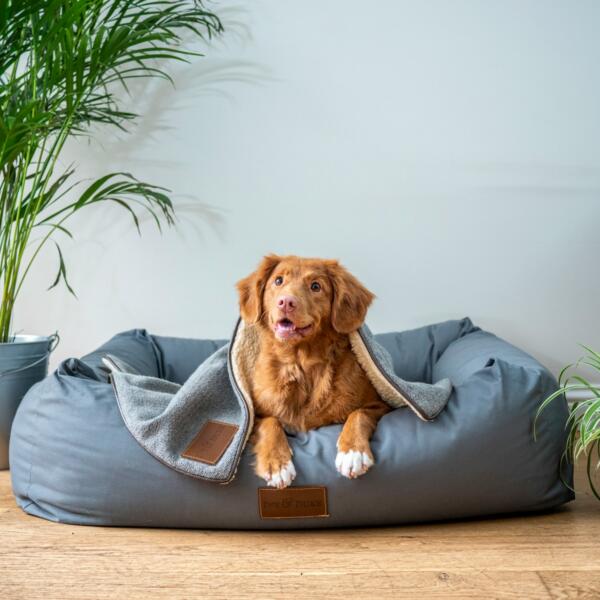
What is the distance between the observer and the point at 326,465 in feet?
6.48

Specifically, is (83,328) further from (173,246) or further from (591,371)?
(591,371)

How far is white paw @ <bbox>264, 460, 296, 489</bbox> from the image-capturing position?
6.30 ft

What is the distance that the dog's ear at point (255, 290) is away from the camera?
2.20 metres

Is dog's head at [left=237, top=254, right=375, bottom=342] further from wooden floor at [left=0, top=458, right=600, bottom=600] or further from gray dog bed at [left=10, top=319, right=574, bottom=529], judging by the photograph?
wooden floor at [left=0, top=458, right=600, bottom=600]

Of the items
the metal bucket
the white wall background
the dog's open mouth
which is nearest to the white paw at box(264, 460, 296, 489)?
the dog's open mouth

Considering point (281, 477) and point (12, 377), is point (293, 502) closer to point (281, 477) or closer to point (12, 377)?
point (281, 477)

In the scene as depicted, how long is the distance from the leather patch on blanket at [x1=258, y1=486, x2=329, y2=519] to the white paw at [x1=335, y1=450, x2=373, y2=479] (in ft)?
0.27

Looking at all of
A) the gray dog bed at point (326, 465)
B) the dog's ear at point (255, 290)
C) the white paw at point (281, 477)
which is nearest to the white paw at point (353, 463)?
the gray dog bed at point (326, 465)

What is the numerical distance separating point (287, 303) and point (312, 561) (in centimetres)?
70

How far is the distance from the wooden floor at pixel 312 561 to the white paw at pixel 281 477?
6.3 inches

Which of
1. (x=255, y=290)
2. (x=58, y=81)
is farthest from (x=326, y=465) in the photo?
(x=58, y=81)

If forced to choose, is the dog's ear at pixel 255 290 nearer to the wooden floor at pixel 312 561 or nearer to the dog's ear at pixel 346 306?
the dog's ear at pixel 346 306

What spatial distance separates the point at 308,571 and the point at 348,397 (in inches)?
24.0

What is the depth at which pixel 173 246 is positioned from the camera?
3521mm
